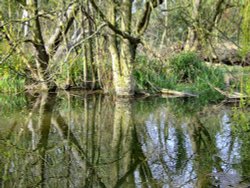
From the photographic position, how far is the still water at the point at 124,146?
452 centimetres

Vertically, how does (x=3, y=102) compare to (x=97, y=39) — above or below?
below

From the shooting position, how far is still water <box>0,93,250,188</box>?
4.52m

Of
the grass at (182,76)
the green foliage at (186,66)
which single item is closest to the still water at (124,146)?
the grass at (182,76)

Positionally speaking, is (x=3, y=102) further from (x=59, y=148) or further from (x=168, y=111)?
(x=59, y=148)

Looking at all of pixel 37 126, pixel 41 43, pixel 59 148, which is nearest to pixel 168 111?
pixel 37 126

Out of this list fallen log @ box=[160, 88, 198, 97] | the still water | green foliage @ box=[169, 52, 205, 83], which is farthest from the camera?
green foliage @ box=[169, 52, 205, 83]

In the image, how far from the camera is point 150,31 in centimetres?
2116

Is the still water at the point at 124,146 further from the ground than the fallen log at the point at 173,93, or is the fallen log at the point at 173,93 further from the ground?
the fallen log at the point at 173,93

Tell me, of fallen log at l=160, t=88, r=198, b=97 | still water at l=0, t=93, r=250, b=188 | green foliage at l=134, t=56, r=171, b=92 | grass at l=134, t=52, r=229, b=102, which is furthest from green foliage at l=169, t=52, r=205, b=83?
still water at l=0, t=93, r=250, b=188

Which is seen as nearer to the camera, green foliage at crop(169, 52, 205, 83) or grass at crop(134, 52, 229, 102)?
grass at crop(134, 52, 229, 102)

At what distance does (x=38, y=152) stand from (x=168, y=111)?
440 centimetres

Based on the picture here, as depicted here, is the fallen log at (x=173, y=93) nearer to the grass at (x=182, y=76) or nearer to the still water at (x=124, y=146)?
the grass at (x=182, y=76)

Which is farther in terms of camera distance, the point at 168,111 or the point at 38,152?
the point at 168,111

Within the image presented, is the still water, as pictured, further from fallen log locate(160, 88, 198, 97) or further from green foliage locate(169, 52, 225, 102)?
green foliage locate(169, 52, 225, 102)
